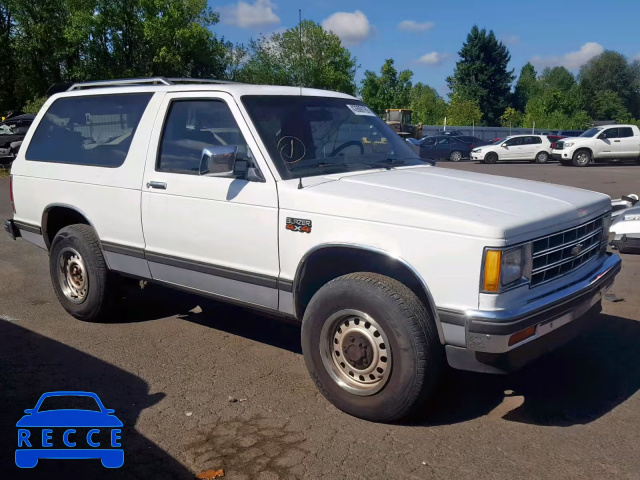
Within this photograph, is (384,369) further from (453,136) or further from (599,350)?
(453,136)

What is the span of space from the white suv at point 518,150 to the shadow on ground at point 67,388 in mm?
27385

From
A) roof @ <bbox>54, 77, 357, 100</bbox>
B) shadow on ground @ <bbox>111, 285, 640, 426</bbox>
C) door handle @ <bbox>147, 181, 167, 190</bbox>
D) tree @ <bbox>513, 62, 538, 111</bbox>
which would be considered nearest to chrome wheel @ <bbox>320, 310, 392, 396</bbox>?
shadow on ground @ <bbox>111, 285, 640, 426</bbox>

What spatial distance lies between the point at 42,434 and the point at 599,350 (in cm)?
395

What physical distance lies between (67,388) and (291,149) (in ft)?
7.24

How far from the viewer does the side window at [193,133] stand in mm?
4617

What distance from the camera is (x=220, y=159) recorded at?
13.7ft

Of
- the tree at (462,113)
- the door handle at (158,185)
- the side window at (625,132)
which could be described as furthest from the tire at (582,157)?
the tree at (462,113)

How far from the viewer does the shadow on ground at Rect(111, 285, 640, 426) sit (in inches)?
158

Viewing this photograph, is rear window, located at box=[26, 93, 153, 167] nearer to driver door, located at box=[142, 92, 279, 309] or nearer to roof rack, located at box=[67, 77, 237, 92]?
roof rack, located at box=[67, 77, 237, 92]

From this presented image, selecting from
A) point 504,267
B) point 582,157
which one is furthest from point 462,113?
point 504,267

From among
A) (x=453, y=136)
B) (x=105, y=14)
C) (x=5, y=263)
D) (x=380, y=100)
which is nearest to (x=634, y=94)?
(x=380, y=100)

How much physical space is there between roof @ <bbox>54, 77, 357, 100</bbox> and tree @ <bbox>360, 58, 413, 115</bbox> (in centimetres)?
5625

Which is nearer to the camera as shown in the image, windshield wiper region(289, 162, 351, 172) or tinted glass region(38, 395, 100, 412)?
tinted glass region(38, 395, 100, 412)

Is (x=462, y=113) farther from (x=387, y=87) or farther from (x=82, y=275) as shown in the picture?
(x=82, y=275)
